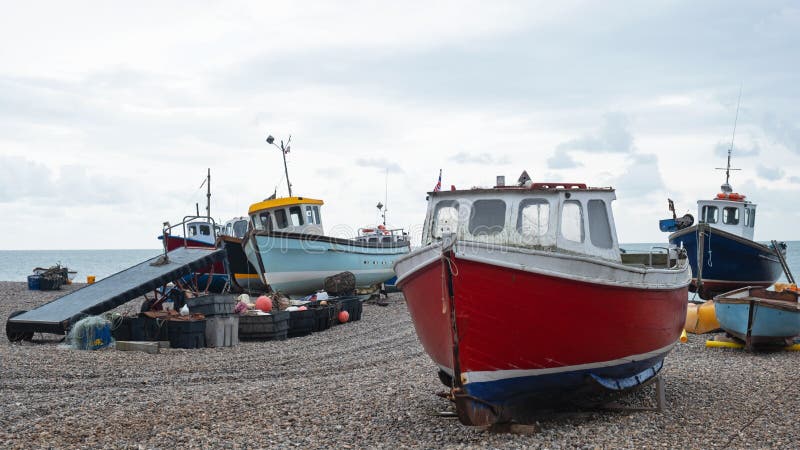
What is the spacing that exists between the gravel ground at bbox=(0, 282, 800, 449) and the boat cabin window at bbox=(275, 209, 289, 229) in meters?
13.7

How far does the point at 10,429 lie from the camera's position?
8680mm

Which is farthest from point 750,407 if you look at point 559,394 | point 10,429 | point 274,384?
point 10,429

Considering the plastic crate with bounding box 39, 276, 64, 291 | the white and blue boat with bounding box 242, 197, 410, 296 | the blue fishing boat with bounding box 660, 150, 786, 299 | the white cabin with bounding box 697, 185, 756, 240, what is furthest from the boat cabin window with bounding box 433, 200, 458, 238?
the plastic crate with bounding box 39, 276, 64, 291

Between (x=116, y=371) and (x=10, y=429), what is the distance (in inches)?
167

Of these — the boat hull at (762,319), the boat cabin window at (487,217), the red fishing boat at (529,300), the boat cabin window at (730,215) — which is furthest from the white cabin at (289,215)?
the boat cabin window at (487,217)

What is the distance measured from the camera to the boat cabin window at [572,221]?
9.66 m

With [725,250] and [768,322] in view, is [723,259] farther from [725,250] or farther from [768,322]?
[768,322]

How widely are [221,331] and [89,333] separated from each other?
271cm

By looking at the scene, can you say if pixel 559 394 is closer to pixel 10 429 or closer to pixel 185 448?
pixel 185 448

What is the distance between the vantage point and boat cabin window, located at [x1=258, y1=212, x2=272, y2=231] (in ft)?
96.6

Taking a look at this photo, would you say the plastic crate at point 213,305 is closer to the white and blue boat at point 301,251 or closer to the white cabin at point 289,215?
the white and blue boat at point 301,251

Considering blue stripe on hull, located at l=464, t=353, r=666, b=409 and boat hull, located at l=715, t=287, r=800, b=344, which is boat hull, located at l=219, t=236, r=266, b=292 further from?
blue stripe on hull, located at l=464, t=353, r=666, b=409

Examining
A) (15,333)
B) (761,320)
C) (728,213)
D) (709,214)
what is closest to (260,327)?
(15,333)

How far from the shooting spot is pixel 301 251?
26797mm
